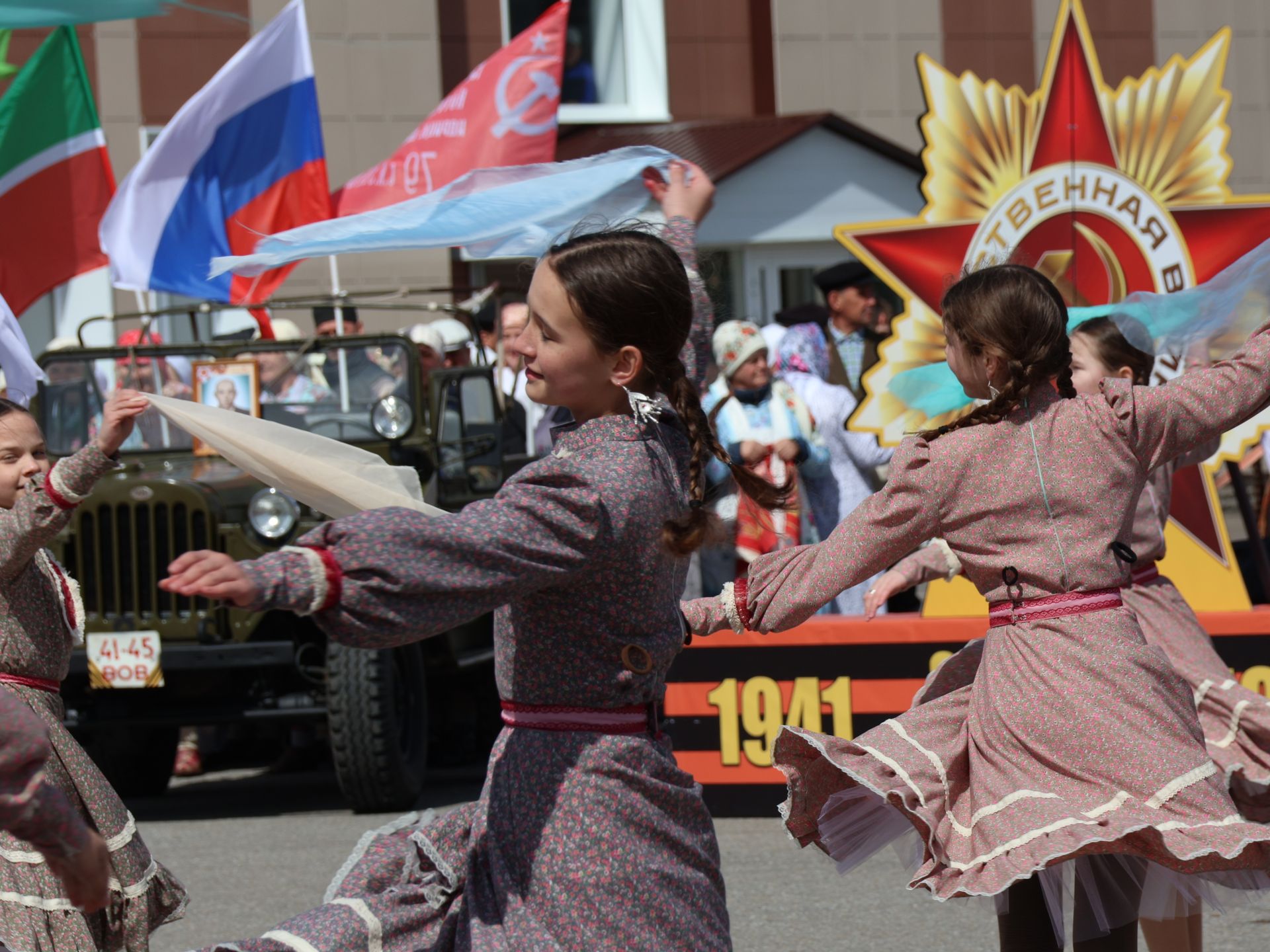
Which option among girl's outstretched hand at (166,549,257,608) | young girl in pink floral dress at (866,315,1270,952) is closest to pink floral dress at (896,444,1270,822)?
young girl in pink floral dress at (866,315,1270,952)

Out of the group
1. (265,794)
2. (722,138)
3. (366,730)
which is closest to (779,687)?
(366,730)

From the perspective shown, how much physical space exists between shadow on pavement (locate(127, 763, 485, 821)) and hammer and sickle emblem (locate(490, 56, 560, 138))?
3.30 metres

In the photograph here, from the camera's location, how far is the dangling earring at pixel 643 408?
2.98 m

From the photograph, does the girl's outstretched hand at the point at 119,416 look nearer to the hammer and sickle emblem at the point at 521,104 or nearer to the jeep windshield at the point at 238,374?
the jeep windshield at the point at 238,374

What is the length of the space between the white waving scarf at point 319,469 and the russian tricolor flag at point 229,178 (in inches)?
231

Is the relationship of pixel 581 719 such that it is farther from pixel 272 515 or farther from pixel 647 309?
pixel 272 515

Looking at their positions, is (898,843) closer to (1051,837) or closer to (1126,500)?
(1051,837)

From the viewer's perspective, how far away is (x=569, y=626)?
9.22ft

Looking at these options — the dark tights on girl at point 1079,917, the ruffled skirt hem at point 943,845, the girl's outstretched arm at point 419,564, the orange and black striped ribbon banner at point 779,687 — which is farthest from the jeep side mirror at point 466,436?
the girl's outstretched arm at point 419,564

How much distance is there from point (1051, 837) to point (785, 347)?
5976mm

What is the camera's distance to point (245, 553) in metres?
7.62

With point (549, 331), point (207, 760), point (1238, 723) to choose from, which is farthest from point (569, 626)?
point (207, 760)

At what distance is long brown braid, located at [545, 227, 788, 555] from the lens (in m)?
2.98

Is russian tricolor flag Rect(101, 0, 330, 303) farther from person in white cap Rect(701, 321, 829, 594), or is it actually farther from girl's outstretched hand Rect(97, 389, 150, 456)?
girl's outstretched hand Rect(97, 389, 150, 456)
